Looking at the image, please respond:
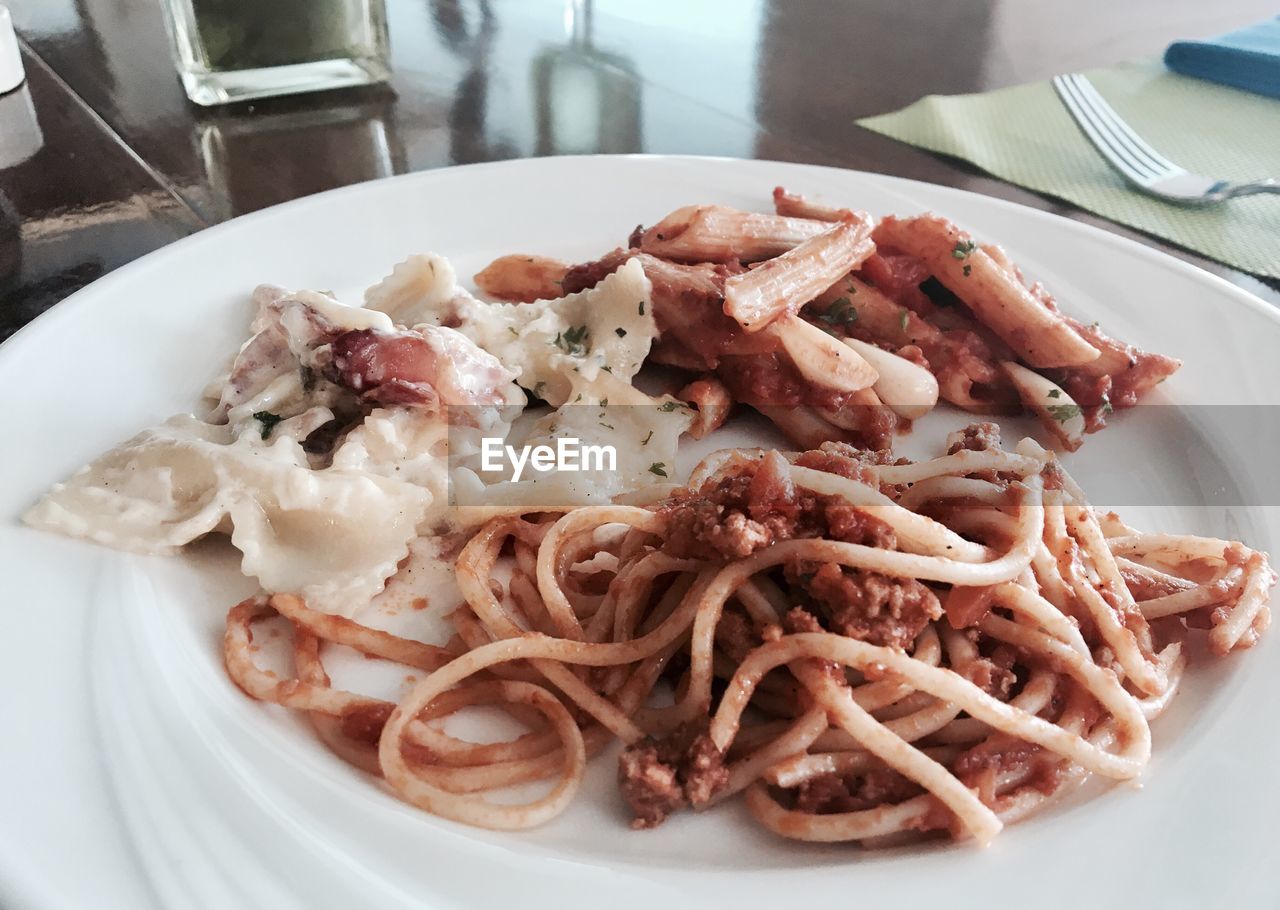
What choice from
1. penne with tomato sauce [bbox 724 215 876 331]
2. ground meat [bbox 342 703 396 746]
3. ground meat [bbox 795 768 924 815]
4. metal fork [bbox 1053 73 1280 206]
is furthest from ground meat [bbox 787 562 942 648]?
metal fork [bbox 1053 73 1280 206]

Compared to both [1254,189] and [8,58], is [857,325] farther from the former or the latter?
[8,58]

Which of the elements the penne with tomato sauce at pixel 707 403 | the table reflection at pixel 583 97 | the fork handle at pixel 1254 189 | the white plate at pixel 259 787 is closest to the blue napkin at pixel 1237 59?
the fork handle at pixel 1254 189

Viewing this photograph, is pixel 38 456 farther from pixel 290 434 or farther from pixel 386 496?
pixel 386 496

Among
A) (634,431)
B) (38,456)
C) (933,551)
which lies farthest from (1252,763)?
(38,456)

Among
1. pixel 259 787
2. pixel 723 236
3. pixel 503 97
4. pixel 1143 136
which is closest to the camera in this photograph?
pixel 259 787

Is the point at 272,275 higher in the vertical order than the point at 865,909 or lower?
higher

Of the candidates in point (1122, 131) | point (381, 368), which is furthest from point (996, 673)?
point (1122, 131)
